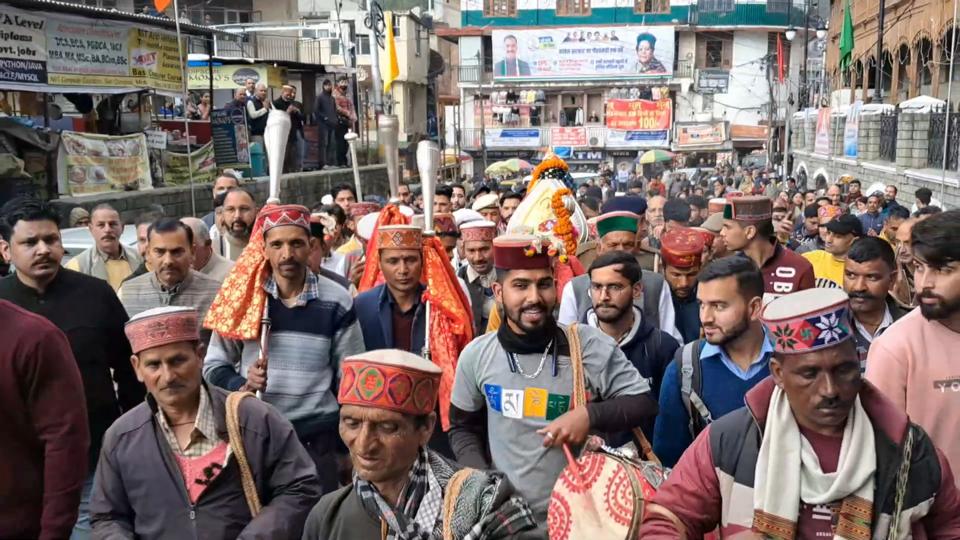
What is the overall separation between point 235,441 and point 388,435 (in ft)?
2.69

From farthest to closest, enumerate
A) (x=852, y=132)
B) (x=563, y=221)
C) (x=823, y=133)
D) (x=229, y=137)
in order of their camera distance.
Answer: (x=823, y=133)
(x=852, y=132)
(x=229, y=137)
(x=563, y=221)

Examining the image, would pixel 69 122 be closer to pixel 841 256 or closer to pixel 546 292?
pixel 841 256

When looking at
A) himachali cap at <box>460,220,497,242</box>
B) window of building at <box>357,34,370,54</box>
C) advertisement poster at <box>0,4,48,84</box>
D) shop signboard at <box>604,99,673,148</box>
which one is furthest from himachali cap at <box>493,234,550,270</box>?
shop signboard at <box>604,99,673,148</box>

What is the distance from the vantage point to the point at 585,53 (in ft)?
171

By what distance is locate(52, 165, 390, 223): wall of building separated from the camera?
1452 centimetres

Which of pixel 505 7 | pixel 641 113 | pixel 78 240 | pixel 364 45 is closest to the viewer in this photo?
pixel 78 240

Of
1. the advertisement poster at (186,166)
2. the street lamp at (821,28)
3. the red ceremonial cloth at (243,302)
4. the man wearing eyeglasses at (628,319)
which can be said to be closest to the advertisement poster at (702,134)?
the street lamp at (821,28)

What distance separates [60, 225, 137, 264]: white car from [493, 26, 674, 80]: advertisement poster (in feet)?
143

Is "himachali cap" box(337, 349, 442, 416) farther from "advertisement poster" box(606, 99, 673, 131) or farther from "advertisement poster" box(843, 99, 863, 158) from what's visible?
"advertisement poster" box(606, 99, 673, 131)

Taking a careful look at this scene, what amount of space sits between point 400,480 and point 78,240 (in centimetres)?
746

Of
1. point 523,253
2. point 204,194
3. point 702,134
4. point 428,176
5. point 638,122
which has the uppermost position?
point 638,122

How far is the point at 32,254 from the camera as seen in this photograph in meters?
4.62

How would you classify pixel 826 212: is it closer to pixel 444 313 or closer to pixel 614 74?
pixel 444 313

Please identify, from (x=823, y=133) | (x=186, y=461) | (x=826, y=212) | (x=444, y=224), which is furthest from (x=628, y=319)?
(x=823, y=133)
